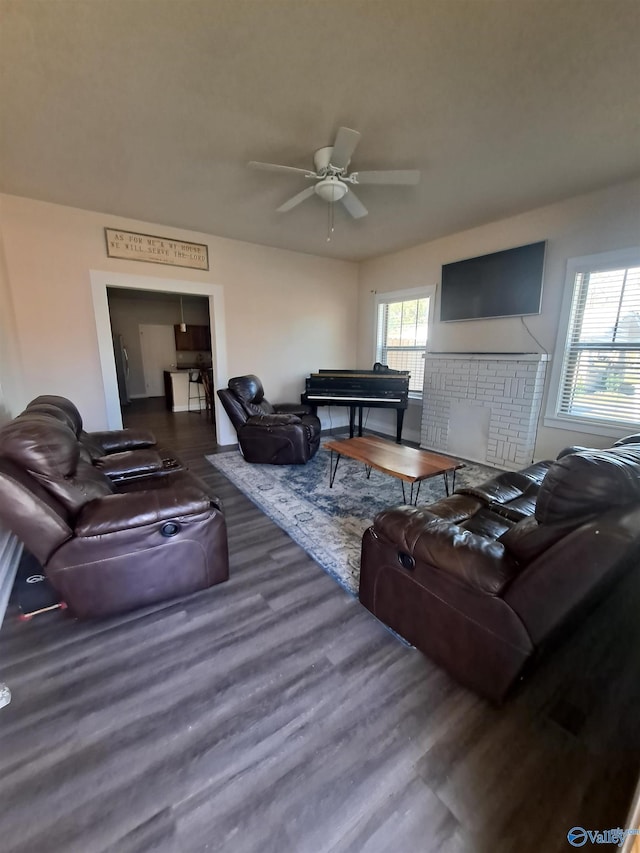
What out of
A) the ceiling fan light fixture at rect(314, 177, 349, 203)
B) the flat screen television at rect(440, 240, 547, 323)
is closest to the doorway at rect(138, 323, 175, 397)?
the flat screen television at rect(440, 240, 547, 323)

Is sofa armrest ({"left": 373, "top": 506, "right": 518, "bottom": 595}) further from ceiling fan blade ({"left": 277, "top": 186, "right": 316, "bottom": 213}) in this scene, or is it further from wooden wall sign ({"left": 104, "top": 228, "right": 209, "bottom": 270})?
wooden wall sign ({"left": 104, "top": 228, "right": 209, "bottom": 270})

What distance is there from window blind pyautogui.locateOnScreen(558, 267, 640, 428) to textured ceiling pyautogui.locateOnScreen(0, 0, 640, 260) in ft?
2.86

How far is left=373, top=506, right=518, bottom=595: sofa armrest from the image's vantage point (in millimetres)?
1227

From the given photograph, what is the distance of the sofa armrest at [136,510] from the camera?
1584 millimetres

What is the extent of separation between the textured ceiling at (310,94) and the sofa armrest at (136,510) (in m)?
2.16

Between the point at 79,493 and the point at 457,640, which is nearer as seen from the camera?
the point at 457,640

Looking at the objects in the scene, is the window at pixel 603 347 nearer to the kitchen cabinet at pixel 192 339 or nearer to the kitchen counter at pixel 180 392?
the kitchen counter at pixel 180 392

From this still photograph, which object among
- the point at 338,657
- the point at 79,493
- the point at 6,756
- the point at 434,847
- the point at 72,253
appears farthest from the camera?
the point at 72,253

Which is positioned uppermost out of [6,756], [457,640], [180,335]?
[180,335]

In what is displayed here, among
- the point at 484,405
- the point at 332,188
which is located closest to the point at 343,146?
the point at 332,188

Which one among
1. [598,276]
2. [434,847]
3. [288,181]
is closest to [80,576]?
[434,847]

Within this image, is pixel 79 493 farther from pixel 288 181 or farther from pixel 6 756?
pixel 288 181

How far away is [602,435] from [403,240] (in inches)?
127

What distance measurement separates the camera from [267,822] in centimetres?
99
